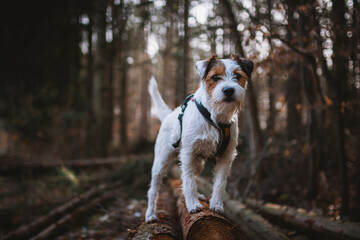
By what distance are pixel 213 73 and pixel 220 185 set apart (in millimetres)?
1331

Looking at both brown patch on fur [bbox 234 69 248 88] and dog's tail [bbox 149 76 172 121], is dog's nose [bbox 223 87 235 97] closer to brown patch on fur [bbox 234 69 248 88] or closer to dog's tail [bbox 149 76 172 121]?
brown patch on fur [bbox 234 69 248 88]

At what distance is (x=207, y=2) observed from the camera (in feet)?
22.9

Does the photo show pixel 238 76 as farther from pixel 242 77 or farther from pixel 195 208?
pixel 195 208

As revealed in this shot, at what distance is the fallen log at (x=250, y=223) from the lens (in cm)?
323

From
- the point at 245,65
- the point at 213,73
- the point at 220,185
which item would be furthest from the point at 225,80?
the point at 220,185

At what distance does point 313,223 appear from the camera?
11.6ft

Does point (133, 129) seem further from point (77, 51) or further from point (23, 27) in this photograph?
point (23, 27)

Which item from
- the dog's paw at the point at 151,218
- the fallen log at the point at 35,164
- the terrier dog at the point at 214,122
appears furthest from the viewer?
the fallen log at the point at 35,164

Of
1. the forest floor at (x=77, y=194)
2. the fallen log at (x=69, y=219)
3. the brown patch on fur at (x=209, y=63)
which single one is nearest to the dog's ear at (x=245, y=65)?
the brown patch on fur at (x=209, y=63)

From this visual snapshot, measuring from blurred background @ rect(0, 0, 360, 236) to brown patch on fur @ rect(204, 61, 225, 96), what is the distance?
0.68 metres

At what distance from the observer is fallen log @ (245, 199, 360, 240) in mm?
3113

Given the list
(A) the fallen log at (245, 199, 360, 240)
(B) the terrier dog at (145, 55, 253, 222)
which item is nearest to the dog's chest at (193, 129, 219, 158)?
(B) the terrier dog at (145, 55, 253, 222)

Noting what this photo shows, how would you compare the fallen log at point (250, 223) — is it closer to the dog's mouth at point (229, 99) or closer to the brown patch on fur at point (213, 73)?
the dog's mouth at point (229, 99)

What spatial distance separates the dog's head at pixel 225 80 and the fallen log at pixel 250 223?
71.7 inches
